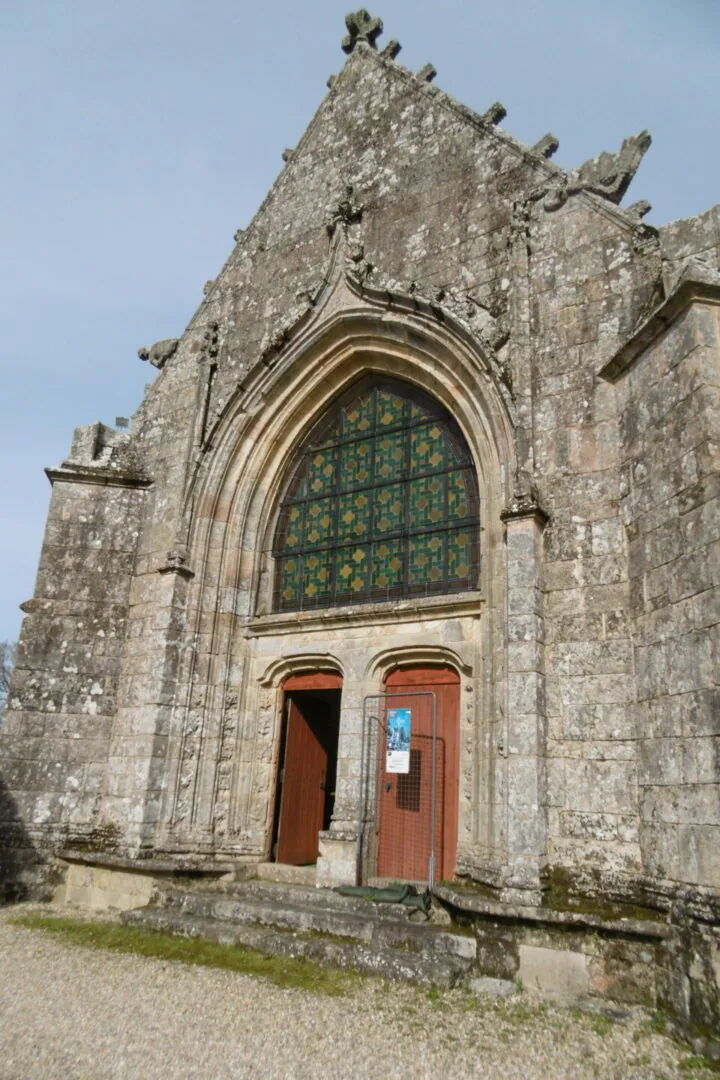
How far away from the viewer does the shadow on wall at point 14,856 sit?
759 centimetres

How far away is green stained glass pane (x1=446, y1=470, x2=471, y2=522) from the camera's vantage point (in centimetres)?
754

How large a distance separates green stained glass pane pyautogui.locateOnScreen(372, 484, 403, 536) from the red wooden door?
154cm

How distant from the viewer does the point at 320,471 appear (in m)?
8.84

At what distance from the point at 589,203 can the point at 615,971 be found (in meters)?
5.98

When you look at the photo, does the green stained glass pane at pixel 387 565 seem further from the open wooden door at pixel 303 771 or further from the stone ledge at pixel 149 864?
the stone ledge at pixel 149 864

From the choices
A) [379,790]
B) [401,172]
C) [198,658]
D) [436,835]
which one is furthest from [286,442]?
[436,835]

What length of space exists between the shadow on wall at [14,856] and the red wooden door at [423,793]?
3.43 meters

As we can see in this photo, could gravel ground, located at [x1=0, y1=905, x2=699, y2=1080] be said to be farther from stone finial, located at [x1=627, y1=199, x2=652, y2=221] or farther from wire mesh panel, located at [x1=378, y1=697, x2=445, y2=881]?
stone finial, located at [x1=627, y1=199, x2=652, y2=221]

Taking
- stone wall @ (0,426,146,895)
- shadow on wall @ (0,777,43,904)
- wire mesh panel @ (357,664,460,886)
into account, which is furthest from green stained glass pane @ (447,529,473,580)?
shadow on wall @ (0,777,43,904)

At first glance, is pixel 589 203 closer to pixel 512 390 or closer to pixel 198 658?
pixel 512 390

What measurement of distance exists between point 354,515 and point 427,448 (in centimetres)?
105

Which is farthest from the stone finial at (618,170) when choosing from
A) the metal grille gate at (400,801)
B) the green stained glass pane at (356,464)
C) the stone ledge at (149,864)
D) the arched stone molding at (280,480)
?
the stone ledge at (149,864)

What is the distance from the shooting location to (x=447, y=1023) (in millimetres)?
4492

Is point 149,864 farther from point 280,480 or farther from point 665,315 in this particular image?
point 665,315
